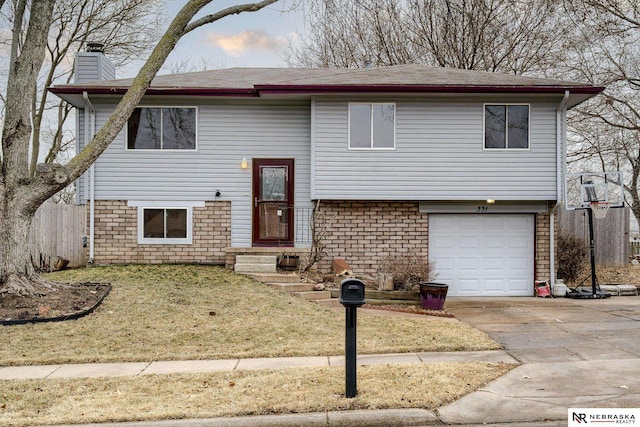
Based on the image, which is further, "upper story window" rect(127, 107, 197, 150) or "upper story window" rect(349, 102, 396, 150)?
"upper story window" rect(127, 107, 197, 150)

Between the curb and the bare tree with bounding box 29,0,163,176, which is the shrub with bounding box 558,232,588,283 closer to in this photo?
the curb

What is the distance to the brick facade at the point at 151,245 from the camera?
14.1m

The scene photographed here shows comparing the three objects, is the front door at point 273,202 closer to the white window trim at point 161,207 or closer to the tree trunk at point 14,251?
the white window trim at point 161,207

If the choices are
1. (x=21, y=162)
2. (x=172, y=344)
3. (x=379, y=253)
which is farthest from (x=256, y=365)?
(x=379, y=253)

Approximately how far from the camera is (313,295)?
11.5m

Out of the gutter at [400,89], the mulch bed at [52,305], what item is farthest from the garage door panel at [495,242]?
the mulch bed at [52,305]

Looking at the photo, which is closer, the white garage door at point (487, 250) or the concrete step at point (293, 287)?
the concrete step at point (293, 287)

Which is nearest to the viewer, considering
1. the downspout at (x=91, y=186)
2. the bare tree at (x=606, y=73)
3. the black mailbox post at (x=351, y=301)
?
the black mailbox post at (x=351, y=301)

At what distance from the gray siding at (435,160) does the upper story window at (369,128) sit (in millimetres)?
136

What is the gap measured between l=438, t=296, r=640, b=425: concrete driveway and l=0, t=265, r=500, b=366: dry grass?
0.82 metres

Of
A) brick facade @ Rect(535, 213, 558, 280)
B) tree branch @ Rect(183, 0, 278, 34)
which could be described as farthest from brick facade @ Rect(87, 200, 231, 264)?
brick facade @ Rect(535, 213, 558, 280)

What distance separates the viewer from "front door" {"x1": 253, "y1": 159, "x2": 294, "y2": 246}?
14.1m

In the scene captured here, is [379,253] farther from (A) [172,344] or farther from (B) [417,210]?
(A) [172,344]

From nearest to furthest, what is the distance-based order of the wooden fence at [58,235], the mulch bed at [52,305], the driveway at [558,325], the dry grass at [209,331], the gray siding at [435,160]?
the driveway at [558,325], the dry grass at [209,331], the mulch bed at [52,305], the gray siding at [435,160], the wooden fence at [58,235]
